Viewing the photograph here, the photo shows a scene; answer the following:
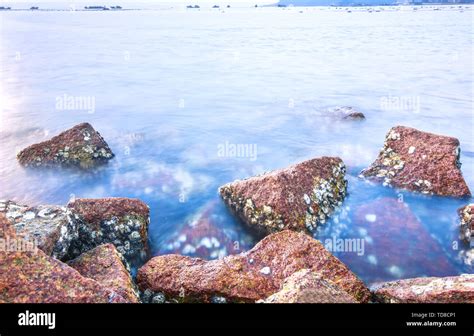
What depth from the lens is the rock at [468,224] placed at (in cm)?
915

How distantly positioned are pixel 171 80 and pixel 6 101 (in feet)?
38.9

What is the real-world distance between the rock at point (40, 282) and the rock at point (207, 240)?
413 cm

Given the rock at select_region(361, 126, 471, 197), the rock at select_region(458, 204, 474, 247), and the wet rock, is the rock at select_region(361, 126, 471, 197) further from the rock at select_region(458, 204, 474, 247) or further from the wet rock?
the wet rock

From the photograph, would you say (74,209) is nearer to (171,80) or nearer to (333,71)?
(171,80)

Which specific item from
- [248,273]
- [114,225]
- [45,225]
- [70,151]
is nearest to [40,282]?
[45,225]

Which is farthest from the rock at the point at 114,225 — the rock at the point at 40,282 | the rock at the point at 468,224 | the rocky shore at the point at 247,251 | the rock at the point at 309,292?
the rock at the point at 468,224

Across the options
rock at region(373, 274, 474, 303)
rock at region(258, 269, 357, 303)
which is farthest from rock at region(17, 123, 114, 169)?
rock at region(373, 274, 474, 303)

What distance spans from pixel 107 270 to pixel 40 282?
4.87 ft

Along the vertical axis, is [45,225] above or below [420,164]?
below

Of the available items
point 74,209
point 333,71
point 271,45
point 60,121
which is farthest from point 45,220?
point 271,45

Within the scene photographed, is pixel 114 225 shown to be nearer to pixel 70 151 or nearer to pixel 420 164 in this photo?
pixel 70 151

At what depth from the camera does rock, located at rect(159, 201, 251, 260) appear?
365 inches

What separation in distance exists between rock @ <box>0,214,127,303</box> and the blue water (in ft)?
13.8

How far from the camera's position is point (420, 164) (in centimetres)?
1121
